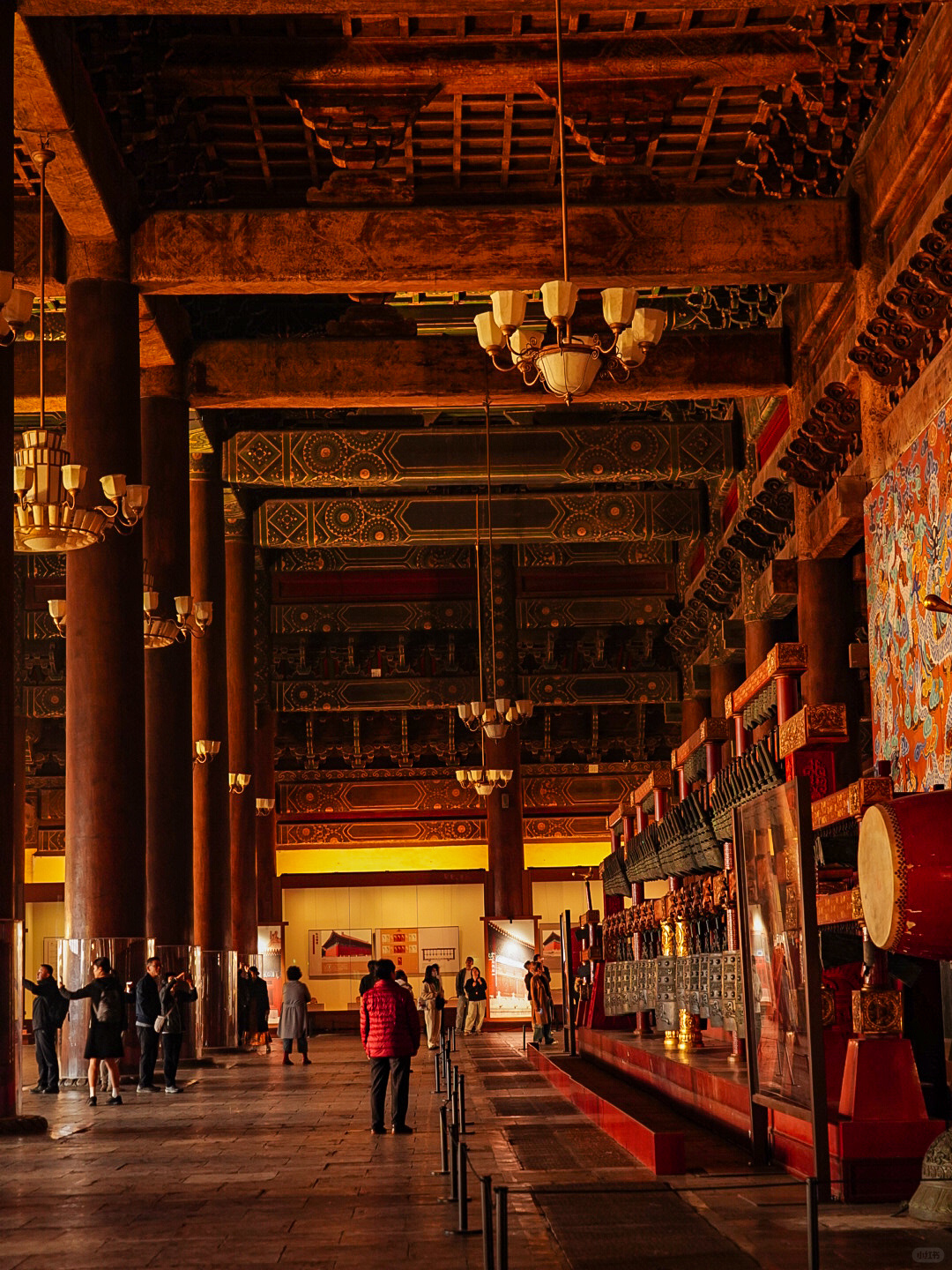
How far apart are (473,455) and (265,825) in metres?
10.2

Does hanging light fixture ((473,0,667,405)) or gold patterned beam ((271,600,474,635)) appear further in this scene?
gold patterned beam ((271,600,474,635))

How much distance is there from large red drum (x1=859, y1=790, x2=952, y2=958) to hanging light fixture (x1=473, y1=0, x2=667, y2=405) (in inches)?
161

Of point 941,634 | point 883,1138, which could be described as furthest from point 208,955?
point 883,1138

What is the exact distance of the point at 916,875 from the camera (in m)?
5.35

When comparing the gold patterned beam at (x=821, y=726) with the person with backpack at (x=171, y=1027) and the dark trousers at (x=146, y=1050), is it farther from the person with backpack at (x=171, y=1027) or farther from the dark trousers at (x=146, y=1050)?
the person with backpack at (x=171, y=1027)

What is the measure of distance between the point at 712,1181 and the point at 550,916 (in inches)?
941

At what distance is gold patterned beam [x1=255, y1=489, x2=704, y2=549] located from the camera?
2138cm

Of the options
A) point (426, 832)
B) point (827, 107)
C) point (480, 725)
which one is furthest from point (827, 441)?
point (426, 832)

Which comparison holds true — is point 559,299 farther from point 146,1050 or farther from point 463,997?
point 463,997

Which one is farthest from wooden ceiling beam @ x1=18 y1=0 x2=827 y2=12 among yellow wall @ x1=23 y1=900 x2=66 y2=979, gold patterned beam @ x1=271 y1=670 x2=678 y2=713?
yellow wall @ x1=23 y1=900 x2=66 y2=979

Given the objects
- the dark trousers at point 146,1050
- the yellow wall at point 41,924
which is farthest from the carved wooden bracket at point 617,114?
the yellow wall at point 41,924

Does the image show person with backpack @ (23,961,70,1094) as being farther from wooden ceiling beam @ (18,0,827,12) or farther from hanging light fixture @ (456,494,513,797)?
hanging light fixture @ (456,494,513,797)

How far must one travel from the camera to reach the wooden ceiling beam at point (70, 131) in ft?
32.6

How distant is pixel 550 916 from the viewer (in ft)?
98.4
